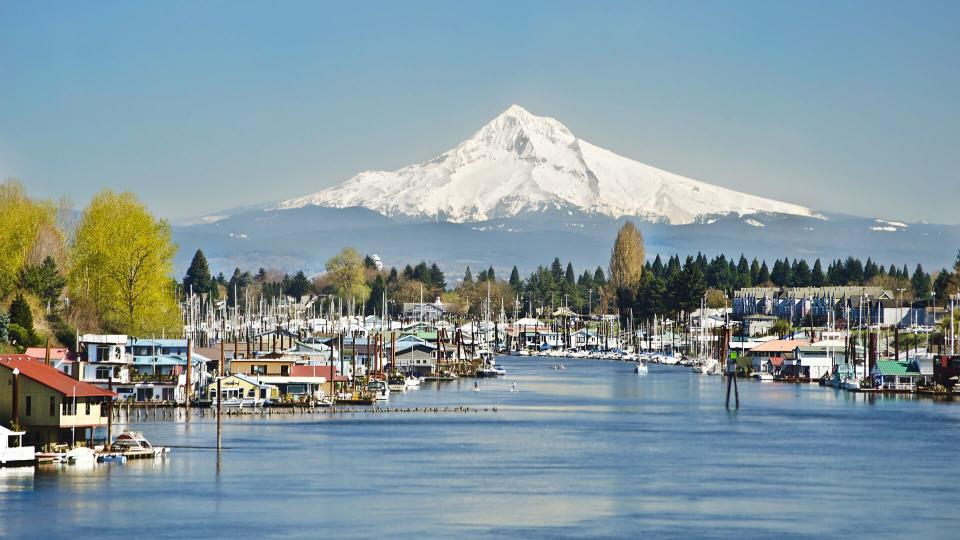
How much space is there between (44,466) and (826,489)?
2256cm

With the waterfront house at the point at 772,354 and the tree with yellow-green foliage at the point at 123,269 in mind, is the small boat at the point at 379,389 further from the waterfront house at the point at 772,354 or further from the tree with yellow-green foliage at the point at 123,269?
the waterfront house at the point at 772,354

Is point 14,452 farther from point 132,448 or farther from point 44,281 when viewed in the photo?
point 44,281

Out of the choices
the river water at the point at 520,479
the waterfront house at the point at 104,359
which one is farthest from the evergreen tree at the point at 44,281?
the river water at the point at 520,479

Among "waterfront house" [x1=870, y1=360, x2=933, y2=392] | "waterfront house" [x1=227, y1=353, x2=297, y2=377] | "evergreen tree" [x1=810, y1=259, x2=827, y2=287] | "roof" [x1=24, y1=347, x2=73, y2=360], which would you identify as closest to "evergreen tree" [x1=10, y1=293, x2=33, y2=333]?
"roof" [x1=24, y1=347, x2=73, y2=360]

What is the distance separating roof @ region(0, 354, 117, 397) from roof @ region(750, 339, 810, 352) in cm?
7960

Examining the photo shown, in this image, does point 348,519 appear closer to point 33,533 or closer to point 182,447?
point 33,533

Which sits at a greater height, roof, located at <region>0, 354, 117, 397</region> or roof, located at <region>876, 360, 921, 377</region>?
roof, located at <region>0, 354, 117, 397</region>

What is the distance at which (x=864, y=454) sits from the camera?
59.8 meters

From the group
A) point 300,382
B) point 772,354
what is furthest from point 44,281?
point 772,354

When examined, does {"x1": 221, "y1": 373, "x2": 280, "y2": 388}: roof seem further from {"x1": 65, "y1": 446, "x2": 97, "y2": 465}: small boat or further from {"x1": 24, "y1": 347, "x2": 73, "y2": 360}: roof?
{"x1": 65, "y1": 446, "x2": 97, "y2": 465}: small boat

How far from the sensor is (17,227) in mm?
89438

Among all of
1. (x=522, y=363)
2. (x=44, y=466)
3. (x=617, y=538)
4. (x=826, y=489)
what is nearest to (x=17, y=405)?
(x=44, y=466)

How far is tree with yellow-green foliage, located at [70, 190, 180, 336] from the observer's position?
89.0 metres

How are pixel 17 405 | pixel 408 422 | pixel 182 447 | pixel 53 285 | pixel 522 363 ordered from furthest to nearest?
pixel 522 363
pixel 53 285
pixel 408 422
pixel 182 447
pixel 17 405
